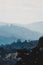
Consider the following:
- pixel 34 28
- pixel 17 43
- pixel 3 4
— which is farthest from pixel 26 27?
pixel 3 4

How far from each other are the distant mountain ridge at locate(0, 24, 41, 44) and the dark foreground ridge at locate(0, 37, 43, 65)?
0.11 metres

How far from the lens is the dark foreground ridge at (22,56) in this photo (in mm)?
1925

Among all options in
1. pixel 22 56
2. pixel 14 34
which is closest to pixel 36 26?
pixel 14 34

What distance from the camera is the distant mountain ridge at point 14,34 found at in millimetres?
1994

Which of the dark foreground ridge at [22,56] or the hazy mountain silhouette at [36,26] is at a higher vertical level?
the hazy mountain silhouette at [36,26]

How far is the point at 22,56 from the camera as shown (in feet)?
6.43

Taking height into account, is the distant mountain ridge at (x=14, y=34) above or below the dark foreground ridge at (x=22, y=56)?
above

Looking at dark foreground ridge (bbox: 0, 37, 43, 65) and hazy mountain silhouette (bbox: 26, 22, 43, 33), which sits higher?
hazy mountain silhouette (bbox: 26, 22, 43, 33)

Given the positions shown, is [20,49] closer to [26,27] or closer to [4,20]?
[26,27]

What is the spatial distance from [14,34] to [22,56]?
316mm

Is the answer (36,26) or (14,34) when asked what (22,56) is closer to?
(14,34)

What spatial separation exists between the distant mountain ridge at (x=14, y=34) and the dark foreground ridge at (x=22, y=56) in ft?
0.36

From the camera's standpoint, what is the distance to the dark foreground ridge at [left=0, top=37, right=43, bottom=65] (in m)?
1.92

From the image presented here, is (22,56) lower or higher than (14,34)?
lower
